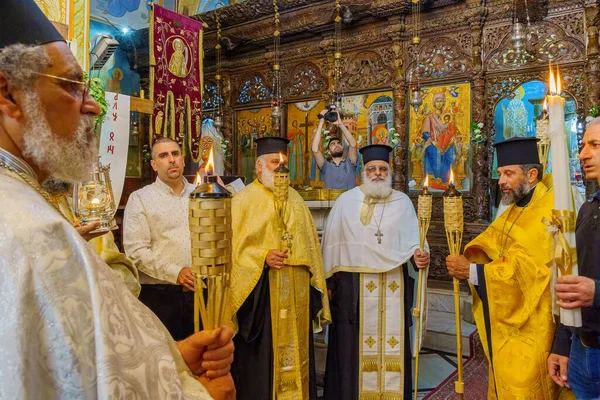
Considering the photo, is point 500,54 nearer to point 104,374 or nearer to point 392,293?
point 392,293

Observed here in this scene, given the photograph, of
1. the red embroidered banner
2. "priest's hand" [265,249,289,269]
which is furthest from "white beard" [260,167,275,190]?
the red embroidered banner

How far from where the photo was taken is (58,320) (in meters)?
0.79

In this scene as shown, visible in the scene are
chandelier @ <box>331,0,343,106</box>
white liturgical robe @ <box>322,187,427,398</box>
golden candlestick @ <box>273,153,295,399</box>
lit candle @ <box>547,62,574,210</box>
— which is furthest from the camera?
chandelier @ <box>331,0,343,106</box>

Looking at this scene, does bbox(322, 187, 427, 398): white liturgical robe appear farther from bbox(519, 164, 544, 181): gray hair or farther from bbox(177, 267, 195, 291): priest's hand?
bbox(177, 267, 195, 291): priest's hand

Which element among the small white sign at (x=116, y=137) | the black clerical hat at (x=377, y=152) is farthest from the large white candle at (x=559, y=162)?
the small white sign at (x=116, y=137)

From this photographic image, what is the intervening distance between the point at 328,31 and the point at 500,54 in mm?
3374

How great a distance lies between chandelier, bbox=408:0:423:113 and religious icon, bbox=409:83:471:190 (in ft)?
0.86

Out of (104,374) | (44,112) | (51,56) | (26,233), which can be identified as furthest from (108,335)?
(51,56)

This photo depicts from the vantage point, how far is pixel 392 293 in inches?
155

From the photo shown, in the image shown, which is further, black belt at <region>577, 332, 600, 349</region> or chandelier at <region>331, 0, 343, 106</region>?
chandelier at <region>331, 0, 343, 106</region>

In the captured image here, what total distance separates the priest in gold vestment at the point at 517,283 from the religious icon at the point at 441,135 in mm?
4613

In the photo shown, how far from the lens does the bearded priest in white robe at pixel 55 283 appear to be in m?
0.78

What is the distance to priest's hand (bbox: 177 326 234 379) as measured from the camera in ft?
3.67

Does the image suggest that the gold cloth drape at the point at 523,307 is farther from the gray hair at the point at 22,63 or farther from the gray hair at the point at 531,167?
the gray hair at the point at 22,63
